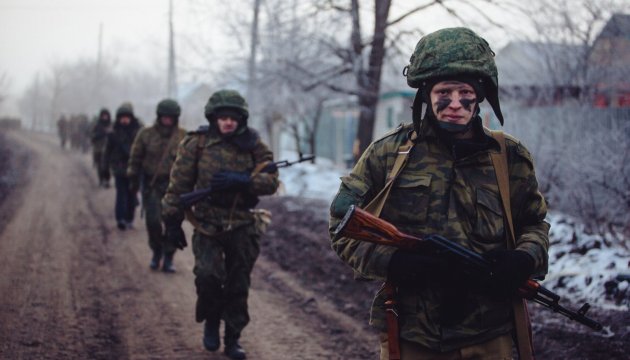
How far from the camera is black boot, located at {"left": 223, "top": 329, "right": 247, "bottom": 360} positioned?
17.7ft

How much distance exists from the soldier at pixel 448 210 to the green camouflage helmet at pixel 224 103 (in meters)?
2.79

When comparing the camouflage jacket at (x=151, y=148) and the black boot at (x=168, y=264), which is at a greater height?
the camouflage jacket at (x=151, y=148)

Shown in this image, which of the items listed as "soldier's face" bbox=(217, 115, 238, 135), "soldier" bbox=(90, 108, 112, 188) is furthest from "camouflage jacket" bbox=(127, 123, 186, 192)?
"soldier" bbox=(90, 108, 112, 188)

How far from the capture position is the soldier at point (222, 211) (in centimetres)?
541

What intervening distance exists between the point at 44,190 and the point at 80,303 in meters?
11.5

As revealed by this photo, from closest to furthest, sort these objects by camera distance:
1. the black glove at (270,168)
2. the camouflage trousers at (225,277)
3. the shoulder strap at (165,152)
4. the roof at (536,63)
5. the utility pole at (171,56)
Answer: the camouflage trousers at (225,277) < the black glove at (270,168) < the shoulder strap at (165,152) < the roof at (536,63) < the utility pole at (171,56)

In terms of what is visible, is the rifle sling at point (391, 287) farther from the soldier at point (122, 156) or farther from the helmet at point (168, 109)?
the soldier at point (122, 156)

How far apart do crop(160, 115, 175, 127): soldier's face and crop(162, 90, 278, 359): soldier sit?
3238mm

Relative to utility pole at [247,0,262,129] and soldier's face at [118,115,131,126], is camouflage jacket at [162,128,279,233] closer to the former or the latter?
soldier's face at [118,115,131,126]

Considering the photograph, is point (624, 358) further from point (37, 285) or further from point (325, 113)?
point (325, 113)

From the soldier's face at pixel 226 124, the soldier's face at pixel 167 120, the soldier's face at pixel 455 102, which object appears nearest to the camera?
the soldier's face at pixel 455 102

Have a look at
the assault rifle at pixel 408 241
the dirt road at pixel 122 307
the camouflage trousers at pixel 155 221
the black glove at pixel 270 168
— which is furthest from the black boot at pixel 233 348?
the camouflage trousers at pixel 155 221

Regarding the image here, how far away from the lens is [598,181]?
8.88m

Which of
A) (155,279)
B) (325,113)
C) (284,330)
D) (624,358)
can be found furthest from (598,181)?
(325,113)
